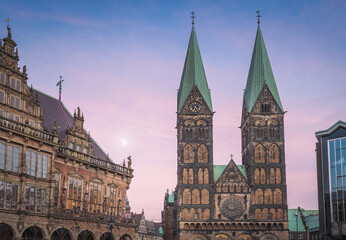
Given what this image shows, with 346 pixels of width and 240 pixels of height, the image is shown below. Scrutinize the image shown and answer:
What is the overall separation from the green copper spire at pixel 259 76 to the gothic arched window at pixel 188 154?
1343 cm

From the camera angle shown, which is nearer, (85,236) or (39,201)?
(39,201)

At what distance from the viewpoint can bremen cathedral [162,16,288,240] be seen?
93.7m

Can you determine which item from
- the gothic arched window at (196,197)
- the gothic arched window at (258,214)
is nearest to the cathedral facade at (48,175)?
the gothic arched window at (196,197)

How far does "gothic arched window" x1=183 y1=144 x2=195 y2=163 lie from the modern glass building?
38645 millimetres

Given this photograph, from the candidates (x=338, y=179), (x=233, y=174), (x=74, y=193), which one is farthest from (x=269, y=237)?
(x=74, y=193)

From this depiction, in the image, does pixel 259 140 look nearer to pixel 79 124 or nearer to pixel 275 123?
pixel 275 123

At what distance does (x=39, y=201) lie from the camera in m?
38.9

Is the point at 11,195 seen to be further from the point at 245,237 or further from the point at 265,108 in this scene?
the point at 265,108

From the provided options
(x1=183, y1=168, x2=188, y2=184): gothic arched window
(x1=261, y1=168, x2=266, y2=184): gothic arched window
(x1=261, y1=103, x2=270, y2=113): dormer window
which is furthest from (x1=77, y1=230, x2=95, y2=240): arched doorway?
(x1=261, y1=103, x2=270, y2=113): dormer window

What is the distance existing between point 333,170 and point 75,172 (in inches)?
1141

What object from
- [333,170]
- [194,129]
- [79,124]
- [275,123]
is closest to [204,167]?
[194,129]

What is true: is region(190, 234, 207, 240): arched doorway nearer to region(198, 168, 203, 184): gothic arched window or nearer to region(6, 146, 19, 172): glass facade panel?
region(198, 168, 203, 184): gothic arched window

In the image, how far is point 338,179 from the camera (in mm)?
56938

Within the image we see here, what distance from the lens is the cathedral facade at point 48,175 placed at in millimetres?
36219
